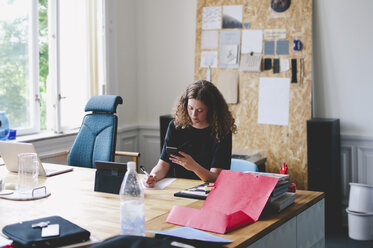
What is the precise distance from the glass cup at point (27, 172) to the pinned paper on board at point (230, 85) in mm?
2550

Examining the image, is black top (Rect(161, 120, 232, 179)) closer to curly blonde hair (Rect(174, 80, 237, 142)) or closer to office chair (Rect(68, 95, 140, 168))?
curly blonde hair (Rect(174, 80, 237, 142))

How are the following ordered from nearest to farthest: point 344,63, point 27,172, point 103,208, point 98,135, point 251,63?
1. point 103,208
2. point 27,172
3. point 98,135
4. point 344,63
5. point 251,63

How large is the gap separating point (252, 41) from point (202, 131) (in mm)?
1848

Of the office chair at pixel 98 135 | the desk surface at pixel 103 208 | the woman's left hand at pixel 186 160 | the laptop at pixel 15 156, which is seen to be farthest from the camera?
the office chair at pixel 98 135

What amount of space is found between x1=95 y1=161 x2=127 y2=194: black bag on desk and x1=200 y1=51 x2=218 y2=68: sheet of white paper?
2.47 meters

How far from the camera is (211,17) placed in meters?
4.75

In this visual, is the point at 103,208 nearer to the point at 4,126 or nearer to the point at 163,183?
the point at 163,183

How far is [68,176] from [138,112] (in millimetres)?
2548

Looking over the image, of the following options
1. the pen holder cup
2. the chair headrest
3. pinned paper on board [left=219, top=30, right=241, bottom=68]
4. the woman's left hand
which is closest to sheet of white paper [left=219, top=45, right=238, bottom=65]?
pinned paper on board [left=219, top=30, right=241, bottom=68]

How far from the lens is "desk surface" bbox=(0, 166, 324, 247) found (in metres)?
1.89

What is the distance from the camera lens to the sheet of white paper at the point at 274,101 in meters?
4.38

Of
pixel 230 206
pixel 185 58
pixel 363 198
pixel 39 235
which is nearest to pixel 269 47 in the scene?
pixel 185 58

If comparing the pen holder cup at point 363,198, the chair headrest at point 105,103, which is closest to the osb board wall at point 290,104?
the pen holder cup at point 363,198

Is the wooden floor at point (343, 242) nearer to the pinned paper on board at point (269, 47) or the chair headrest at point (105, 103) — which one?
the pinned paper on board at point (269, 47)
